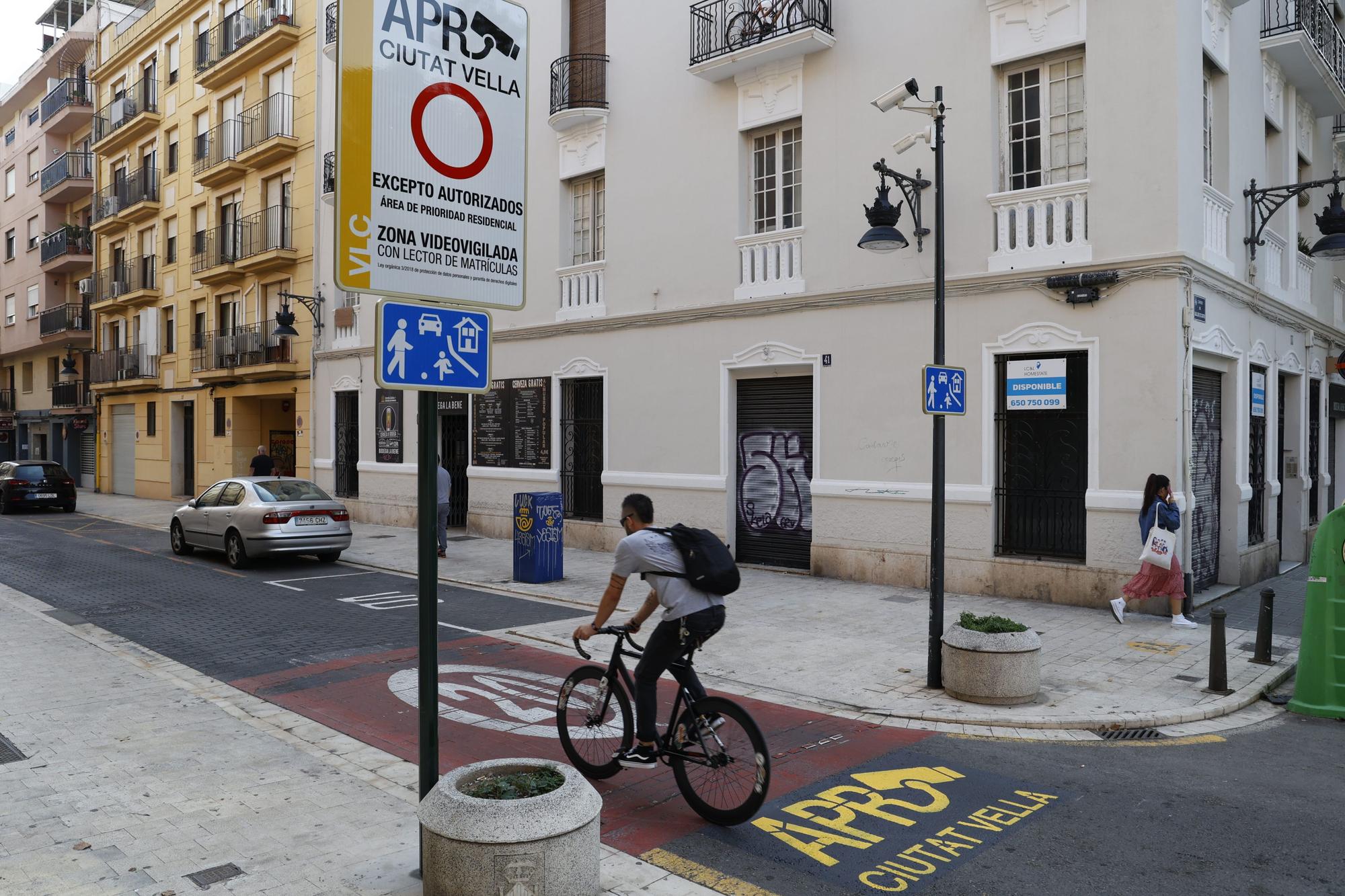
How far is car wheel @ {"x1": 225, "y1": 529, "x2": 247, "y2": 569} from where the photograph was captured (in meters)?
14.8

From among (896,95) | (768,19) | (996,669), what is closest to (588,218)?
(768,19)

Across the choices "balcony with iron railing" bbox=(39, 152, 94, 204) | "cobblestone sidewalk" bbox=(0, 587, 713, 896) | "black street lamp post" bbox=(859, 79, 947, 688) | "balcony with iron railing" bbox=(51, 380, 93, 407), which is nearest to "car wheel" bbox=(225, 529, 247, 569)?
"cobblestone sidewalk" bbox=(0, 587, 713, 896)

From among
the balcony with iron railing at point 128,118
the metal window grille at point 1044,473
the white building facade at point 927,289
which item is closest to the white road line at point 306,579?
the white building facade at point 927,289

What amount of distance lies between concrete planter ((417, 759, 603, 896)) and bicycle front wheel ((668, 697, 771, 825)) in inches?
46.8

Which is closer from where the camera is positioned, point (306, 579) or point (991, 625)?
point (991, 625)

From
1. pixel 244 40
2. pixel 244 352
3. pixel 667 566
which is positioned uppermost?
pixel 244 40

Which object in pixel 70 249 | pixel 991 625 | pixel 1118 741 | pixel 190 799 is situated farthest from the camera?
pixel 70 249

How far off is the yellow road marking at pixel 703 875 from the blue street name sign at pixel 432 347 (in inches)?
96.3

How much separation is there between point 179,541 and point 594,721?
13.8 m

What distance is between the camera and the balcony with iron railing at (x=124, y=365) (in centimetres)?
3181

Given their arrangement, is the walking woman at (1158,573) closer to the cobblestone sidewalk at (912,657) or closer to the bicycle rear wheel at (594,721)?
the cobblestone sidewalk at (912,657)

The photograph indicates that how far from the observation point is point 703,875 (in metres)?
4.41

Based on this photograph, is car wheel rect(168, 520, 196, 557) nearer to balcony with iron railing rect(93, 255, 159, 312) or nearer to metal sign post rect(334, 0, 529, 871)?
metal sign post rect(334, 0, 529, 871)

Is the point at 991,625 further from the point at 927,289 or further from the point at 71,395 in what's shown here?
the point at 71,395
